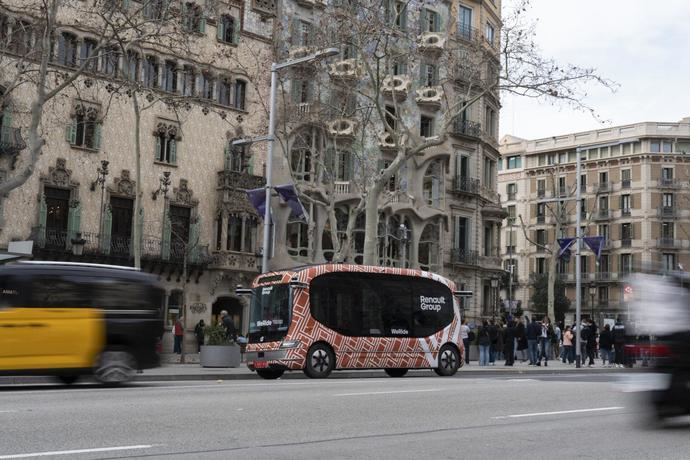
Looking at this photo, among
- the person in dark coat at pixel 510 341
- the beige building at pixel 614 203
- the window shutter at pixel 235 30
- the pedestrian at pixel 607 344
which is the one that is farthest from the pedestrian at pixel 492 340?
the beige building at pixel 614 203

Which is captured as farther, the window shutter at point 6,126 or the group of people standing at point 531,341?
the window shutter at point 6,126

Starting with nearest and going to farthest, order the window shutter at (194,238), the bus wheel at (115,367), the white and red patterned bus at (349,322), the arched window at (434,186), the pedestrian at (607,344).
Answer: the bus wheel at (115,367), the white and red patterned bus at (349,322), the pedestrian at (607,344), the window shutter at (194,238), the arched window at (434,186)

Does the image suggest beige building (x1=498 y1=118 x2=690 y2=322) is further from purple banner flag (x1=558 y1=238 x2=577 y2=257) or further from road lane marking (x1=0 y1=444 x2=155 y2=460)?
road lane marking (x1=0 y1=444 x2=155 y2=460)

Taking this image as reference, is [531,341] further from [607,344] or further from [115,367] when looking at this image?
[115,367]

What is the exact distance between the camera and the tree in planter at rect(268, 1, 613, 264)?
108 feet

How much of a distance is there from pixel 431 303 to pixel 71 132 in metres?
20.2

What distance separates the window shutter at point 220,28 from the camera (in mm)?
44641

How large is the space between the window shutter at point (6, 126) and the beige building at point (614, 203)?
55.4 metres

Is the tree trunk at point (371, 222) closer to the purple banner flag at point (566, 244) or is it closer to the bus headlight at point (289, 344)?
the bus headlight at point (289, 344)

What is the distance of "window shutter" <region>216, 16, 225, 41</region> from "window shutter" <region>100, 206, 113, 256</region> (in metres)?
10.2

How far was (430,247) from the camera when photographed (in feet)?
176

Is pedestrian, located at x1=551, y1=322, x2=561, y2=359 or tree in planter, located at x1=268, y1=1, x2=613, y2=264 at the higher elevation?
tree in planter, located at x1=268, y1=1, x2=613, y2=264

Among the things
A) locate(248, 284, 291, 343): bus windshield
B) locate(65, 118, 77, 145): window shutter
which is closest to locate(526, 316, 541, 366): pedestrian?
locate(248, 284, 291, 343): bus windshield

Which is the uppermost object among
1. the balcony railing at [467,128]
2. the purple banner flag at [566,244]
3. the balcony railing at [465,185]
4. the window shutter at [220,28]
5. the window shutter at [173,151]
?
the window shutter at [220,28]
